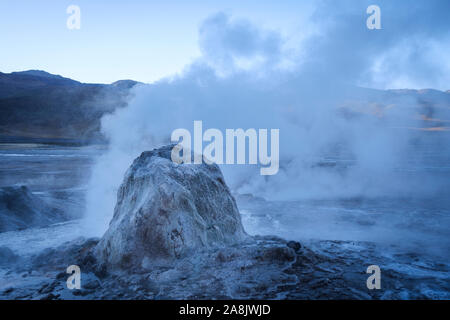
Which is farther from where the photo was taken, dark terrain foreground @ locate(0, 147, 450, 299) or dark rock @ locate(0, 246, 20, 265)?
dark rock @ locate(0, 246, 20, 265)

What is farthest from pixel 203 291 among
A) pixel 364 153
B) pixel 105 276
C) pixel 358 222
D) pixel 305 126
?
pixel 364 153

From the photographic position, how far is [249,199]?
9.17 metres

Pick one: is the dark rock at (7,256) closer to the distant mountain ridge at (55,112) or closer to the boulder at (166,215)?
the boulder at (166,215)

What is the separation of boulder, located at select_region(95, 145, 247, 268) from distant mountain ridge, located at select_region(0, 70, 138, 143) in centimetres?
4320

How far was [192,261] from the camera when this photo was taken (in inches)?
141

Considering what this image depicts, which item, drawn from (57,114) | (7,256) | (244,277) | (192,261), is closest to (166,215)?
(192,261)

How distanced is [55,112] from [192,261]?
6285 cm

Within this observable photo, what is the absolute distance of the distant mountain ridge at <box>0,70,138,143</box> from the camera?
163 feet

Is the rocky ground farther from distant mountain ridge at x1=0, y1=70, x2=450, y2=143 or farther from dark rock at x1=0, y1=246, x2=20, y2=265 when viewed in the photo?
distant mountain ridge at x1=0, y1=70, x2=450, y2=143

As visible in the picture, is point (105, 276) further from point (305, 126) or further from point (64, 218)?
point (305, 126)

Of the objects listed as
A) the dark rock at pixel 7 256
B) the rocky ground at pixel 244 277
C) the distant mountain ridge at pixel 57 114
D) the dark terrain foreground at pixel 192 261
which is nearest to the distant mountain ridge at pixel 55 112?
the distant mountain ridge at pixel 57 114

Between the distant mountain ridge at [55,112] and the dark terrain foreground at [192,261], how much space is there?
1701 inches

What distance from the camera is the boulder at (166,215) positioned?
3699 millimetres

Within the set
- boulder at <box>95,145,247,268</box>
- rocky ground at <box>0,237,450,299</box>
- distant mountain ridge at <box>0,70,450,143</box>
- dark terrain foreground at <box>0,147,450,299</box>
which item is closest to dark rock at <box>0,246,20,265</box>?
dark terrain foreground at <box>0,147,450,299</box>
